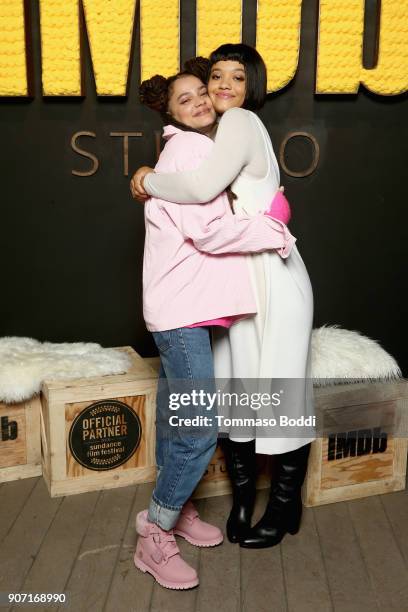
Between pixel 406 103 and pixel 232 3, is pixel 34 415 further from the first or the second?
pixel 406 103

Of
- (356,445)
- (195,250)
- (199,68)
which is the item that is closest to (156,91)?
(199,68)

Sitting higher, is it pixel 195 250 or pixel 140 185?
pixel 140 185

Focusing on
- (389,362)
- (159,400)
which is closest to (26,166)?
(159,400)

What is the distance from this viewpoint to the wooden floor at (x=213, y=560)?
1888mm

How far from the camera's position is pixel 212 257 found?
1941 millimetres

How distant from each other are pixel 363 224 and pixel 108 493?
194cm

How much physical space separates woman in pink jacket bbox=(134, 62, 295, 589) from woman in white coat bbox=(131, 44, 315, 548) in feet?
0.17

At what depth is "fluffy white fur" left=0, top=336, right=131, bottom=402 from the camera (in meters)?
2.55

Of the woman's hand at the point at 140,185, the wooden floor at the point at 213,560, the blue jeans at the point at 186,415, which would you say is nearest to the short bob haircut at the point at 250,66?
the woman's hand at the point at 140,185

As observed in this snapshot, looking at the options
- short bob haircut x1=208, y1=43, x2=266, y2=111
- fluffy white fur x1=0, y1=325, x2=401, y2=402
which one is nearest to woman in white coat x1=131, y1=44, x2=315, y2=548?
short bob haircut x1=208, y1=43, x2=266, y2=111

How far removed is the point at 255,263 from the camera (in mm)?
2014

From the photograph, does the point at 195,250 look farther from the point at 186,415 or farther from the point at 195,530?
the point at 195,530

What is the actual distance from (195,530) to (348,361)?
95 centimetres

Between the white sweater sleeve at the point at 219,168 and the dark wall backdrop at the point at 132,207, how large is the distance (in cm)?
129
